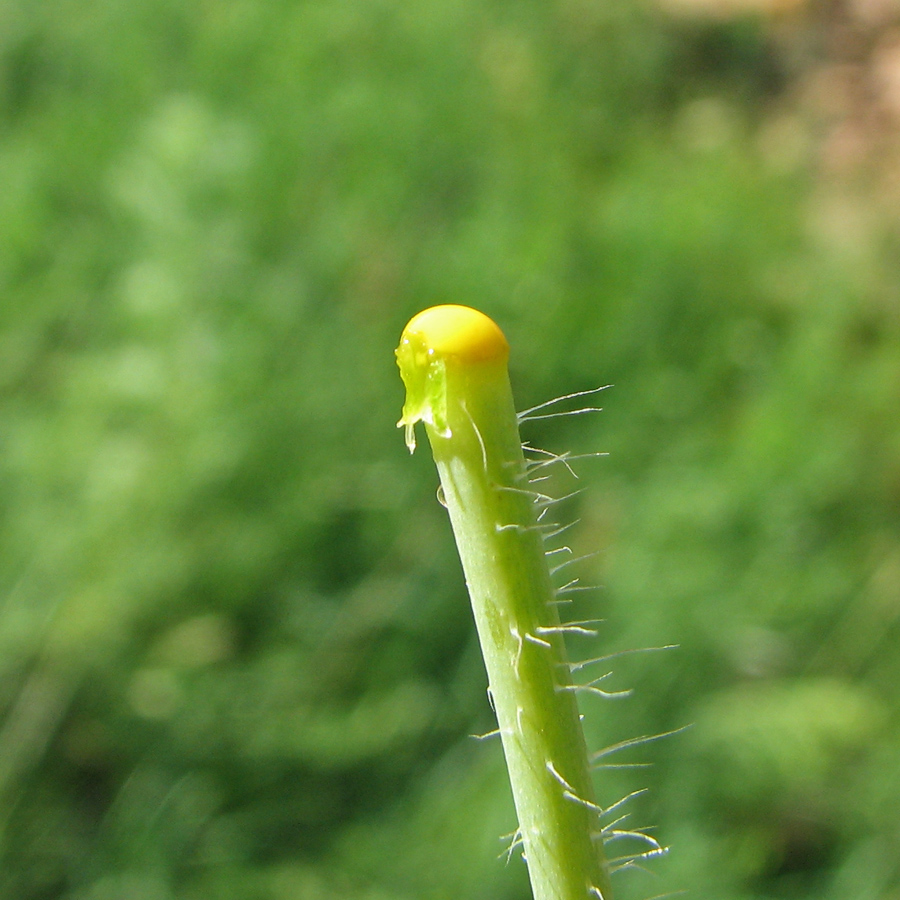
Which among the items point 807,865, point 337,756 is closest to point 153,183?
point 337,756

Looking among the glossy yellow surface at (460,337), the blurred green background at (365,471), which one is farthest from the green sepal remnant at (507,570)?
the blurred green background at (365,471)

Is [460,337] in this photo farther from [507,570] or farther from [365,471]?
[365,471]

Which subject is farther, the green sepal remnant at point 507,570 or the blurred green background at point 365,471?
the blurred green background at point 365,471

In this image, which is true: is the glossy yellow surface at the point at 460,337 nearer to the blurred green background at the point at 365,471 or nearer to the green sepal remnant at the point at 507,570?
the green sepal remnant at the point at 507,570

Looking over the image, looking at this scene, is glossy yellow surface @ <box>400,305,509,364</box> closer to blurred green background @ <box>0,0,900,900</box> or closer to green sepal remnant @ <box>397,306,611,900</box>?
green sepal remnant @ <box>397,306,611,900</box>

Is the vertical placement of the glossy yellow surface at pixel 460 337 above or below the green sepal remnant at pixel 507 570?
above
